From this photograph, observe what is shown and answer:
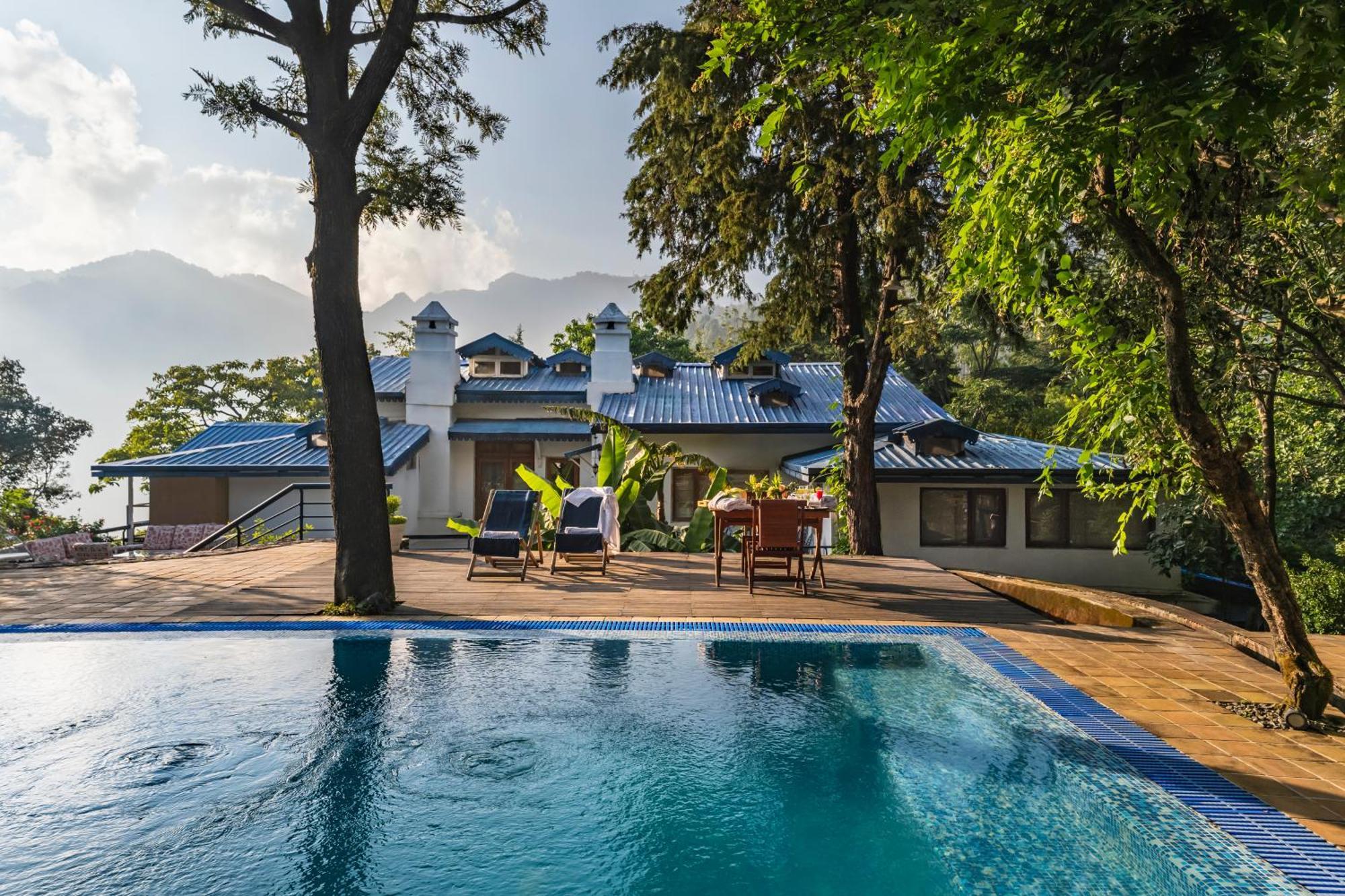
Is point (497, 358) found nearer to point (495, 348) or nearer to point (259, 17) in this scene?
point (495, 348)

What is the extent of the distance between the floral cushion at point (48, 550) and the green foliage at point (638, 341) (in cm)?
2101

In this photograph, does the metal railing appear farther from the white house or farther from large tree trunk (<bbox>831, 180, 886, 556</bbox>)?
large tree trunk (<bbox>831, 180, 886, 556</bbox>)

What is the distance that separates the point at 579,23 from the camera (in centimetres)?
1237

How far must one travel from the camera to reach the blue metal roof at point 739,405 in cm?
1944

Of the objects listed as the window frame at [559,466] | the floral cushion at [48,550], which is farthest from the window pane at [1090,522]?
the floral cushion at [48,550]

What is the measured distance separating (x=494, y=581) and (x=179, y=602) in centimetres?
353

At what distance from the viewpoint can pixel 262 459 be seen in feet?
A: 62.5

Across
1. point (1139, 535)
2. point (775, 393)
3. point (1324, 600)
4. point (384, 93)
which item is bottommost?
point (1324, 600)

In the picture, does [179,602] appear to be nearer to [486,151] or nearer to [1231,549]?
[486,151]

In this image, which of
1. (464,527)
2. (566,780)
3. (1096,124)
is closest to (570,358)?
(464,527)

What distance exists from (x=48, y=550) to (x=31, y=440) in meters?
27.7

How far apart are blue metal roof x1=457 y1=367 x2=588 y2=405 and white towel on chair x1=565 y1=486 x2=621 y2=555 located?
1092cm

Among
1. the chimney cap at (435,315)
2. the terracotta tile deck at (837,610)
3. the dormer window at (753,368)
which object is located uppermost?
the chimney cap at (435,315)

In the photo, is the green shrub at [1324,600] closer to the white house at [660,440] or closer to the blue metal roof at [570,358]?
the white house at [660,440]
